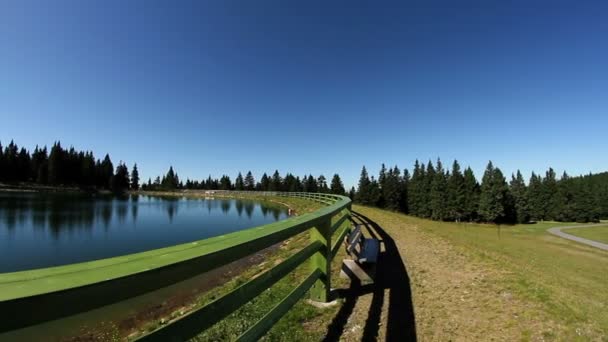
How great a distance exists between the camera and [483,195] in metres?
62.9

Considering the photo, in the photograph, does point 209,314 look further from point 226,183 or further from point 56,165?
point 226,183

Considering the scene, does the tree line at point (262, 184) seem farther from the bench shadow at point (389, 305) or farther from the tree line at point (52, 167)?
the bench shadow at point (389, 305)

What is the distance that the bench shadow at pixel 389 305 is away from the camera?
366 cm

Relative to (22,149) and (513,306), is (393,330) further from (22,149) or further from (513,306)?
(22,149)

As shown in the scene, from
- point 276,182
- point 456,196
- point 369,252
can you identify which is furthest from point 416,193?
point 369,252

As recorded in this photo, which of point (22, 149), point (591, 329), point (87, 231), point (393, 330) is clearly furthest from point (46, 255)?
point (22, 149)

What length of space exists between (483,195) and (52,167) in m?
106

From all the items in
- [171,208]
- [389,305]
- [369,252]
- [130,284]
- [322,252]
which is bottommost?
[171,208]

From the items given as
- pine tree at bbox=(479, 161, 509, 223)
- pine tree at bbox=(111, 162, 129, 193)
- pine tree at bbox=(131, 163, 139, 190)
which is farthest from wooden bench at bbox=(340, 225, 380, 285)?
pine tree at bbox=(131, 163, 139, 190)

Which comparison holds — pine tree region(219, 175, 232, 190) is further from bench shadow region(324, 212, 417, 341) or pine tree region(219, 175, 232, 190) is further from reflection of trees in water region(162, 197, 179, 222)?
bench shadow region(324, 212, 417, 341)

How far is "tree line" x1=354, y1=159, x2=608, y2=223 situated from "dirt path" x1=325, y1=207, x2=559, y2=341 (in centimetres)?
6469

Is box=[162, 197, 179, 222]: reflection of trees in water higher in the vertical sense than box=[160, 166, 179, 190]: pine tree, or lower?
lower

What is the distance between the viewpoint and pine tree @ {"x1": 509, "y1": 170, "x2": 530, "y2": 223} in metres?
67.5

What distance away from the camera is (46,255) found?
12.8 m
